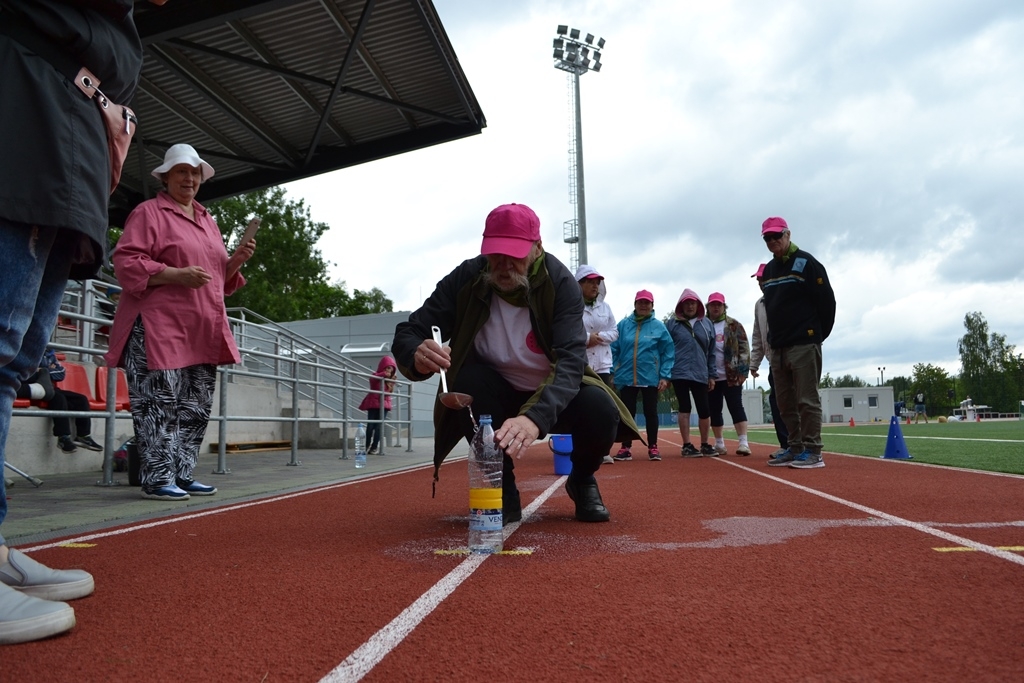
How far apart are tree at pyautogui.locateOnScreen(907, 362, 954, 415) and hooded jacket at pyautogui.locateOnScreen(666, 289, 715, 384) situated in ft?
344

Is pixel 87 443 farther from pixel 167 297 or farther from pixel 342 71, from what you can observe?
pixel 342 71

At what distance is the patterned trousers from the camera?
4.74m

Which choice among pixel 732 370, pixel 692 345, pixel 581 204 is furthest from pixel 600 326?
pixel 581 204

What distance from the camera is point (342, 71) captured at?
28.1ft

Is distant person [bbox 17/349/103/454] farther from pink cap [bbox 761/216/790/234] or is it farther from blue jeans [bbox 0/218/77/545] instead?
pink cap [bbox 761/216/790/234]

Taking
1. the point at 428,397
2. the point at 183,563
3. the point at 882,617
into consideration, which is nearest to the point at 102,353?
the point at 183,563

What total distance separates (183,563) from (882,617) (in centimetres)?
238

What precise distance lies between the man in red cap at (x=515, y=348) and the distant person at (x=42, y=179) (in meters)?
1.51

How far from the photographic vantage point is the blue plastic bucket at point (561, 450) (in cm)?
623

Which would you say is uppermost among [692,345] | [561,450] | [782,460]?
[692,345]

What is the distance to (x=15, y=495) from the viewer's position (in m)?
5.30

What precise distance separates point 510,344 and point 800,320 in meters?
4.24

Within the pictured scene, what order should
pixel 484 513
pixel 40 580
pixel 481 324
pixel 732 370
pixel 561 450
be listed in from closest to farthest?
pixel 40 580
pixel 484 513
pixel 481 324
pixel 561 450
pixel 732 370

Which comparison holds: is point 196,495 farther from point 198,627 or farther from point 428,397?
point 428,397
